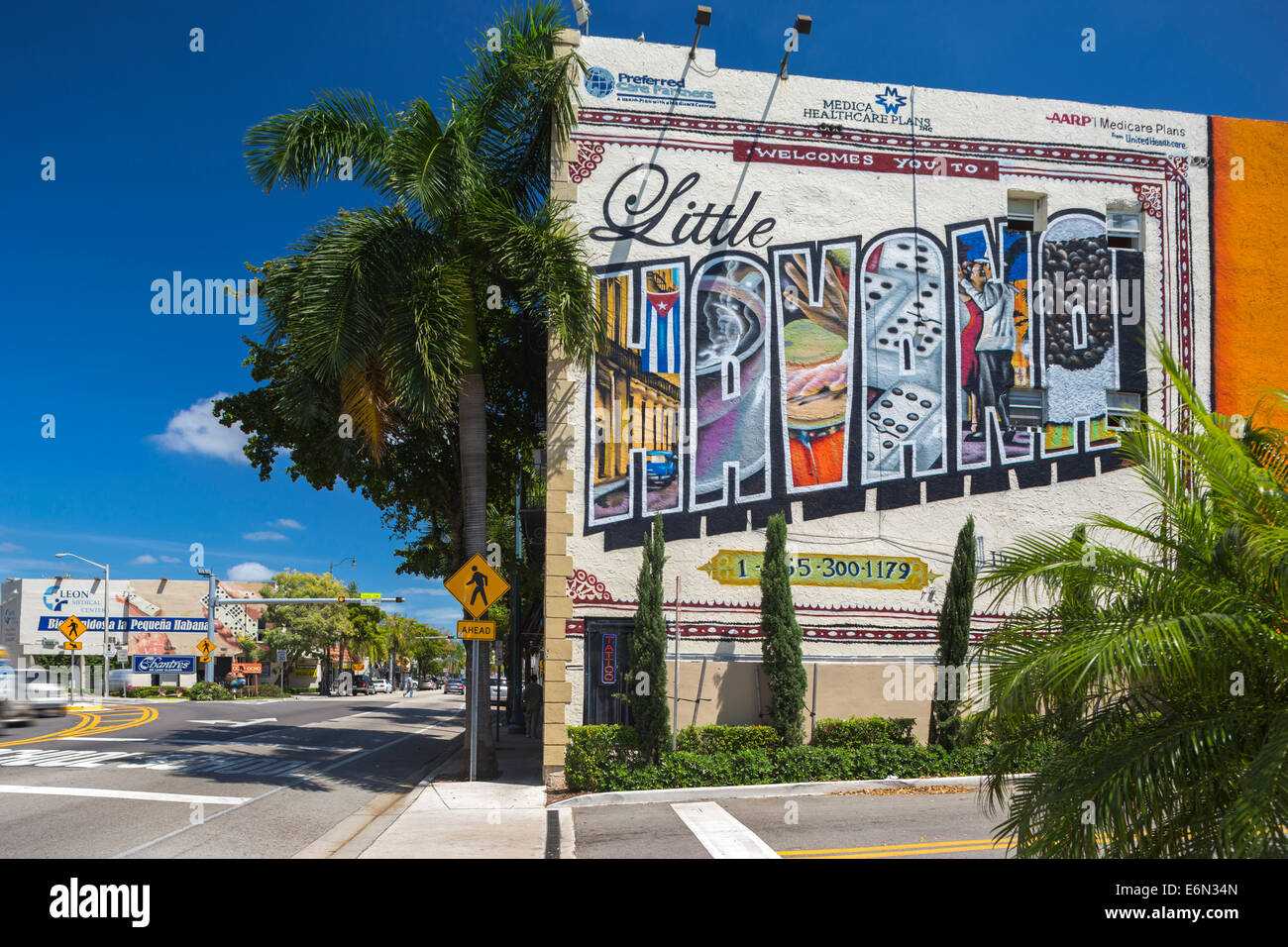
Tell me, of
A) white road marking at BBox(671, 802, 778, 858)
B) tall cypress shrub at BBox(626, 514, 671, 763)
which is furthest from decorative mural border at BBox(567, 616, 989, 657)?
white road marking at BBox(671, 802, 778, 858)

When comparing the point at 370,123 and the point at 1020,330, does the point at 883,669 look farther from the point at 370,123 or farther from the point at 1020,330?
the point at 370,123

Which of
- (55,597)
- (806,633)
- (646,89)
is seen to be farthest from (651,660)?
(55,597)

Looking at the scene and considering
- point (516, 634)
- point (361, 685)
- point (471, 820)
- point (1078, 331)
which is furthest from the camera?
point (361, 685)

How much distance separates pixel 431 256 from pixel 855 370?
817 centimetres

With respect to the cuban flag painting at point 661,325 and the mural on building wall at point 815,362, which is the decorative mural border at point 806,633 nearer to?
the mural on building wall at point 815,362

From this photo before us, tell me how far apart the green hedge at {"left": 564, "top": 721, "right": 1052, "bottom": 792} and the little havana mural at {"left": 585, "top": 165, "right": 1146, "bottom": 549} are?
3.60 metres

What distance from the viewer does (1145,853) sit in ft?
16.2

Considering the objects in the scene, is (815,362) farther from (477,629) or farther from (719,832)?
(719,832)

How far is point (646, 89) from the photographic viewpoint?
1795 cm

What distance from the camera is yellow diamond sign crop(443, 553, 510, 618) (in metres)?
15.3

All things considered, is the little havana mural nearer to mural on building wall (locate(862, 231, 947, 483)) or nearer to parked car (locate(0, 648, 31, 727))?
mural on building wall (locate(862, 231, 947, 483))

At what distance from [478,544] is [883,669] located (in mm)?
7779

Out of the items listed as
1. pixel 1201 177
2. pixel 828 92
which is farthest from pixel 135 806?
pixel 1201 177
